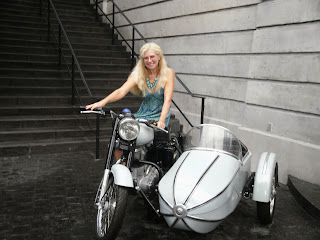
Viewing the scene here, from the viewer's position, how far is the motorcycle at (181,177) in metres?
2.64

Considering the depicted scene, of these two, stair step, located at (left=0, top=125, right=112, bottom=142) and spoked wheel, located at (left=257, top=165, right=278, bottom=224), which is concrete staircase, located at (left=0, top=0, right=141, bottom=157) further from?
spoked wheel, located at (left=257, top=165, right=278, bottom=224)

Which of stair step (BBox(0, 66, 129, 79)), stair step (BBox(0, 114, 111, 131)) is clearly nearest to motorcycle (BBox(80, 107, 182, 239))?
stair step (BBox(0, 114, 111, 131))

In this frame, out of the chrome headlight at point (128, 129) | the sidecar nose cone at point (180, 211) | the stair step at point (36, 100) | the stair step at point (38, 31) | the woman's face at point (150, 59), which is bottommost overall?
the sidecar nose cone at point (180, 211)

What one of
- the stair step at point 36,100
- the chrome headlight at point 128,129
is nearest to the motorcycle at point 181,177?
the chrome headlight at point 128,129

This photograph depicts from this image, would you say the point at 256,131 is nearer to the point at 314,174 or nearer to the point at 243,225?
the point at 314,174

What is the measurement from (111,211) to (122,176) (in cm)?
36

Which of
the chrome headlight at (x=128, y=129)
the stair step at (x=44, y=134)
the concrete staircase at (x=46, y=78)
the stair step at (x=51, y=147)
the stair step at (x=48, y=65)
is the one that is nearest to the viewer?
the chrome headlight at (x=128, y=129)

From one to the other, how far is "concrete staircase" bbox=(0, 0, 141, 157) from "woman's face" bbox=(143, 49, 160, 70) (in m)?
3.20

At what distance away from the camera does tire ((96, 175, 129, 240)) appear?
2.67 m

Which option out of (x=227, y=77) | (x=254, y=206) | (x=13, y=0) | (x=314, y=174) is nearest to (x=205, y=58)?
(x=227, y=77)

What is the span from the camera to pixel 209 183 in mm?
2746

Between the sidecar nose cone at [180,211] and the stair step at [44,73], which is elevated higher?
the stair step at [44,73]

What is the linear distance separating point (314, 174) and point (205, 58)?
3354 mm

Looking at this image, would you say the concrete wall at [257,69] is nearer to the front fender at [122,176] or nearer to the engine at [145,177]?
the engine at [145,177]
